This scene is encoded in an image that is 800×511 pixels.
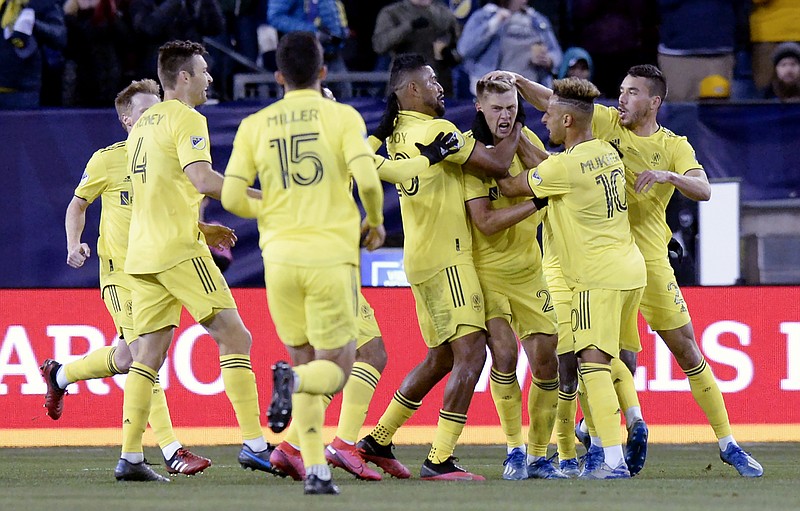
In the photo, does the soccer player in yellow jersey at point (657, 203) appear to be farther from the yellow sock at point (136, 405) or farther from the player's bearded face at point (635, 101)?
the yellow sock at point (136, 405)

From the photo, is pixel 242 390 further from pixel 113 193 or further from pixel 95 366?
pixel 113 193

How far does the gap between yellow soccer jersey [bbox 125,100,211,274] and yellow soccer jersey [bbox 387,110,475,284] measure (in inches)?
45.7

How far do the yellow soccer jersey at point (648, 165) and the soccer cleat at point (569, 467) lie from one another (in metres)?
1.30

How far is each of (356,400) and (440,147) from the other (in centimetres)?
148

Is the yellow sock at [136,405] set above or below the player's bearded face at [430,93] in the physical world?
below

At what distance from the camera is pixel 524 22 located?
13.0 m

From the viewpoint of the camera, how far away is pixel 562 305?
Answer: 28.3 feet

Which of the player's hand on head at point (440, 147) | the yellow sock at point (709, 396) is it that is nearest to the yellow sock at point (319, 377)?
the player's hand on head at point (440, 147)

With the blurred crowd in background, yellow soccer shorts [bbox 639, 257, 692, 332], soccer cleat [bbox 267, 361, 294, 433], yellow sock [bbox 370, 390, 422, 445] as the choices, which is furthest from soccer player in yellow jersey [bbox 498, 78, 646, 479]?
the blurred crowd in background

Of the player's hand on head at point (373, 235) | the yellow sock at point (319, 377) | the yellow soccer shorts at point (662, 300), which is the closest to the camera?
the yellow sock at point (319, 377)

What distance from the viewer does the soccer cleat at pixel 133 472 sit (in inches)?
307

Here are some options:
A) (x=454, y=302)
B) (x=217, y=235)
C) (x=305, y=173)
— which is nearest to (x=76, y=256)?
(x=217, y=235)

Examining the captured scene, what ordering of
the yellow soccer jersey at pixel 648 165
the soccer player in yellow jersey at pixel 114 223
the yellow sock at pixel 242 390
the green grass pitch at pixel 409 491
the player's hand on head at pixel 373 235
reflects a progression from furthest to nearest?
the soccer player in yellow jersey at pixel 114 223
the yellow soccer jersey at pixel 648 165
the yellow sock at pixel 242 390
the player's hand on head at pixel 373 235
the green grass pitch at pixel 409 491

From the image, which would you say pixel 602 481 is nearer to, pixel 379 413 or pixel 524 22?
pixel 379 413
